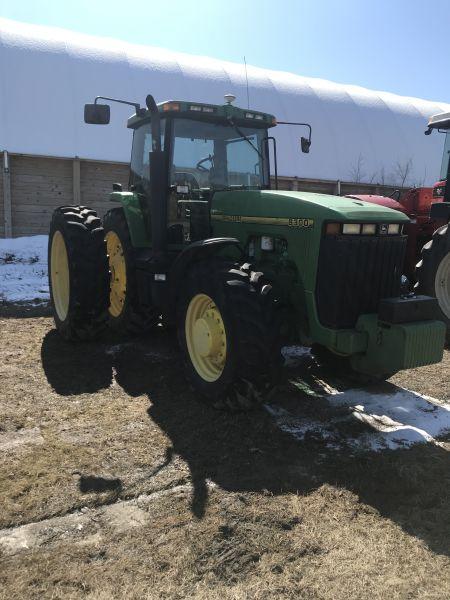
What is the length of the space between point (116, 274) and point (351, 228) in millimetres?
3092

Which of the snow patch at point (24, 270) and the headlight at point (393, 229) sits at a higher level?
the headlight at point (393, 229)

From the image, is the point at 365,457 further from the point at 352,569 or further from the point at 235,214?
the point at 235,214

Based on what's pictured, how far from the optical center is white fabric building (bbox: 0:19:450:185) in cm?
1292

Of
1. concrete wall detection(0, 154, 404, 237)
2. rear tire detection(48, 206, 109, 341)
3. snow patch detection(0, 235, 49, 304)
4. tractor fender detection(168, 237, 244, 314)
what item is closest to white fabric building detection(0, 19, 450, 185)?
concrete wall detection(0, 154, 404, 237)

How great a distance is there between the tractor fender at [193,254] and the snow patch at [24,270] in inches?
170

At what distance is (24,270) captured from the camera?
1052cm

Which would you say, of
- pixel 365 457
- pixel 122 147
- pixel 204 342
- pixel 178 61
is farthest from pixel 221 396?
pixel 178 61

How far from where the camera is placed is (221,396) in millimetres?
3826

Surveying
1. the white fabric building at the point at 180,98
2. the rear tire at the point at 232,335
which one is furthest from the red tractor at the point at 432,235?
the white fabric building at the point at 180,98

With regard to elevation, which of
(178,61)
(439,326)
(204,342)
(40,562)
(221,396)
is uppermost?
(178,61)

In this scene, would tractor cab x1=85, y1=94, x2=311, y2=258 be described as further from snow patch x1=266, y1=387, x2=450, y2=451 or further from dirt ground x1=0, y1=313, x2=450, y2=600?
snow patch x1=266, y1=387, x2=450, y2=451

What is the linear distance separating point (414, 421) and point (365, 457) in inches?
32.6

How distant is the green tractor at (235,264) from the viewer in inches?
143

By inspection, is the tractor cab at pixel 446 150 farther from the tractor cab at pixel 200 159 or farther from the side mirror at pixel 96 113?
the side mirror at pixel 96 113
